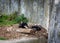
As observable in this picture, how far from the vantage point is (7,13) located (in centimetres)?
812

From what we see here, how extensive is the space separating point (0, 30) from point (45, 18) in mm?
1478

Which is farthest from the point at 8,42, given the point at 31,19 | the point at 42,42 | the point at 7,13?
the point at 7,13

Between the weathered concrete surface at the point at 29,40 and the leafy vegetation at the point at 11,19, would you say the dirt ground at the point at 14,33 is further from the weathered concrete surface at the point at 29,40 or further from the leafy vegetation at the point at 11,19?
the leafy vegetation at the point at 11,19

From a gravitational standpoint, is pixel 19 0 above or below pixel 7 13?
above

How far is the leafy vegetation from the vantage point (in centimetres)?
738

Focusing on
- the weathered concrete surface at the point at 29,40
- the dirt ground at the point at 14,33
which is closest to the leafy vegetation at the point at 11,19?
the dirt ground at the point at 14,33

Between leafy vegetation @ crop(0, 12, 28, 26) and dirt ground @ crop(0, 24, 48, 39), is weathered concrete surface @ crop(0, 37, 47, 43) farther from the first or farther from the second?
leafy vegetation @ crop(0, 12, 28, 26)

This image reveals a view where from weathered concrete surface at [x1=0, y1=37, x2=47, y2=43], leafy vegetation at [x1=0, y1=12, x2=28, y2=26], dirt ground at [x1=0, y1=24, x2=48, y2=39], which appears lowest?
weathered concrete surface at [x1=0, y1=37, x2=47, y2=43]

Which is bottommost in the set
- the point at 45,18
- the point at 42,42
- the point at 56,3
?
the point at 42,42

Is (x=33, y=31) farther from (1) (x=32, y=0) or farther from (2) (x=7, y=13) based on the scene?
(2) (x=7, y=13)

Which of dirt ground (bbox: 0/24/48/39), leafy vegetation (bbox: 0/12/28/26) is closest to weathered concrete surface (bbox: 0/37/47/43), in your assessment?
dirt ground (bbox: 0/24/48/39)

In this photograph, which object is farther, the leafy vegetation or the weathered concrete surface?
the leafy vegetation

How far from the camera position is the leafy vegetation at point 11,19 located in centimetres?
738

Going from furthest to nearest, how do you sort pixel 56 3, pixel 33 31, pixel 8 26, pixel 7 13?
1. pixel 7 13
2. pixel 8 26
3. pixel 33 31
4. pixel 56 3
